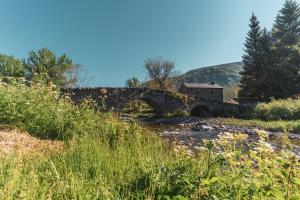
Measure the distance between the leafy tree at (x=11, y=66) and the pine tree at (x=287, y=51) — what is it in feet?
123

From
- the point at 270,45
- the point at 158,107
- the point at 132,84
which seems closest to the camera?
the point at 158,107

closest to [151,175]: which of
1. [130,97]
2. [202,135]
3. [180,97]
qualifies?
[202,135]

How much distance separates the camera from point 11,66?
165 feet

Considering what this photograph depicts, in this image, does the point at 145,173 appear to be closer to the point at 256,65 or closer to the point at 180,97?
the point at 180,97

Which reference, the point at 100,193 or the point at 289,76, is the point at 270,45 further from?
the point at 100,193

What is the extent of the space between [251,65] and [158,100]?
14059 millimetres

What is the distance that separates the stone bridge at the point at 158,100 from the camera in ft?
92.7

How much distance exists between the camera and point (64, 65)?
56.9 metres

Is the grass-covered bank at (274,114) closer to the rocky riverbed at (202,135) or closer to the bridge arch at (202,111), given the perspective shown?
the rocky riverbed at (202,135)

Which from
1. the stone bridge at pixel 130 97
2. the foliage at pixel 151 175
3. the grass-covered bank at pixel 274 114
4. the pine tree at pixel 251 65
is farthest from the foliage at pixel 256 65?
the foliage at pixel 151 175

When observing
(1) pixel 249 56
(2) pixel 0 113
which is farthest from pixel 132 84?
(2) pixel 0 113

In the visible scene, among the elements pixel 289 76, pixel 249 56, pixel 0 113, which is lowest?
pixel 0 113

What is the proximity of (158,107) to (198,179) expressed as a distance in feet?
100

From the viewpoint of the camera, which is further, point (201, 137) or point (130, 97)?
point (130, 97)
